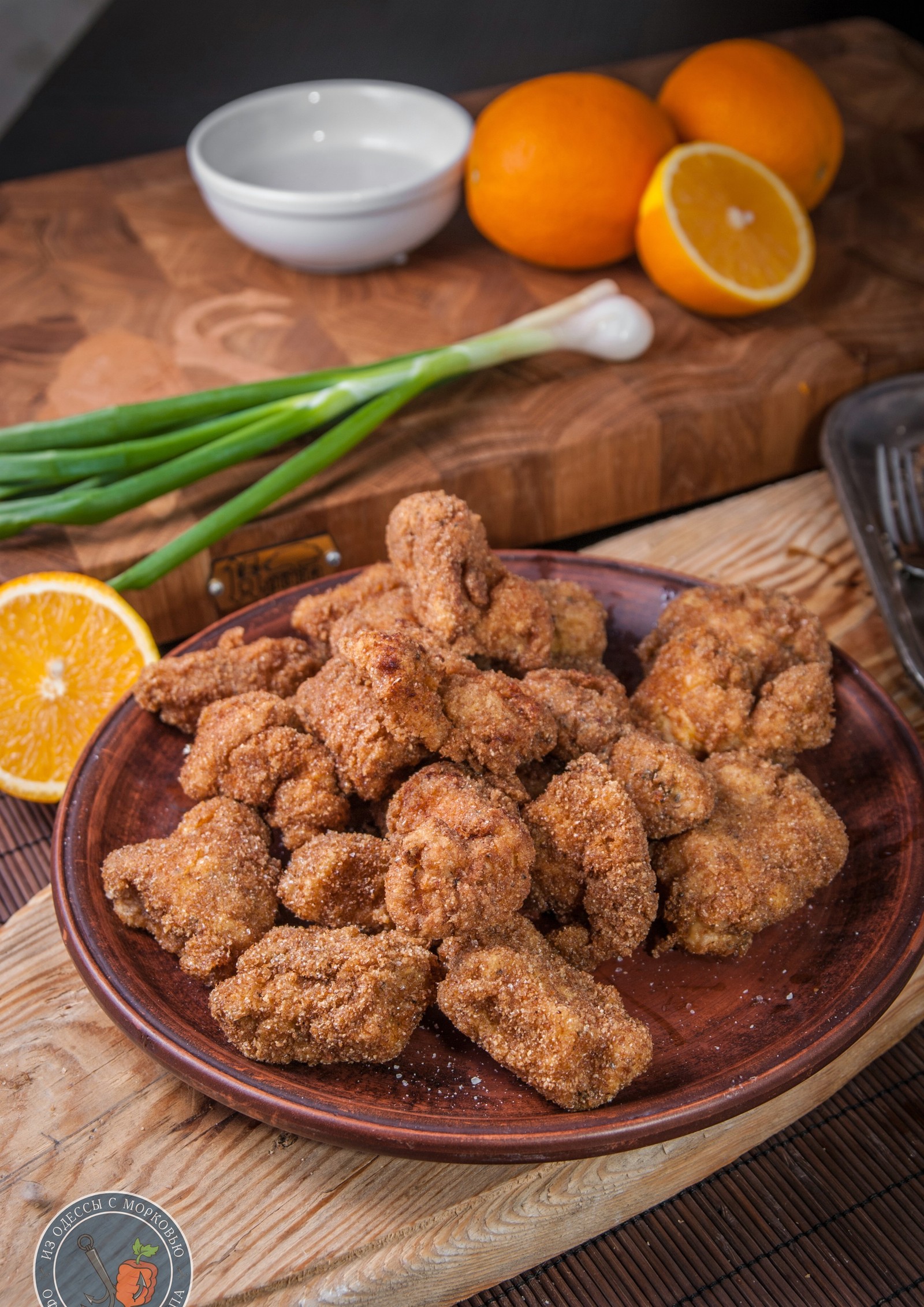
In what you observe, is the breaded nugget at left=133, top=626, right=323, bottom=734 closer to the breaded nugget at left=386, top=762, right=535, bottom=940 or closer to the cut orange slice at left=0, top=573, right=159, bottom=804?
the cut orange slice at left=0, top=573, right=159, bottom=804

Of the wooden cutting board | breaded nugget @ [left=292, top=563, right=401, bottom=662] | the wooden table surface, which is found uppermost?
breaded nugget @ [left=292, top=563, right=401, bottom=662]

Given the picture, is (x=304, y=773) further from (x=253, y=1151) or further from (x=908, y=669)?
(x=908, y=669)

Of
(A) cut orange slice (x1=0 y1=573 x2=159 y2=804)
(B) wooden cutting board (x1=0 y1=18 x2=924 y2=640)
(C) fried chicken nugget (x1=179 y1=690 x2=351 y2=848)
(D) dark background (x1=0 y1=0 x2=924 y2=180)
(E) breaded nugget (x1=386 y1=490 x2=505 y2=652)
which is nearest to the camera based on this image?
(C) fried chicken nugget (x1=179 y1=690 x2=351 y2=848)

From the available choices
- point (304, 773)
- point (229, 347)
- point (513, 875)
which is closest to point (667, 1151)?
point (513, 875)

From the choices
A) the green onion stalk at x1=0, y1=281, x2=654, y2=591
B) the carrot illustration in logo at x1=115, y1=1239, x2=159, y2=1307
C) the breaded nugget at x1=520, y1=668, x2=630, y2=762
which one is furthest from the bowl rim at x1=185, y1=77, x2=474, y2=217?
the carrot illustration in logo at x1=115, y1=1239, x2=159, y2=1307

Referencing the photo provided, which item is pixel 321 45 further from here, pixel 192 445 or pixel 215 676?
pixel 215 676

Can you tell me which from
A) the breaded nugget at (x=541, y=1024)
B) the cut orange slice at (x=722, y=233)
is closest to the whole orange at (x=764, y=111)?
the cut orange slice at (x=722, y=233)

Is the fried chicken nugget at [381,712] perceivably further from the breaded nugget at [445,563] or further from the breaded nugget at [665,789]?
the breaded nugget at [665,789]
